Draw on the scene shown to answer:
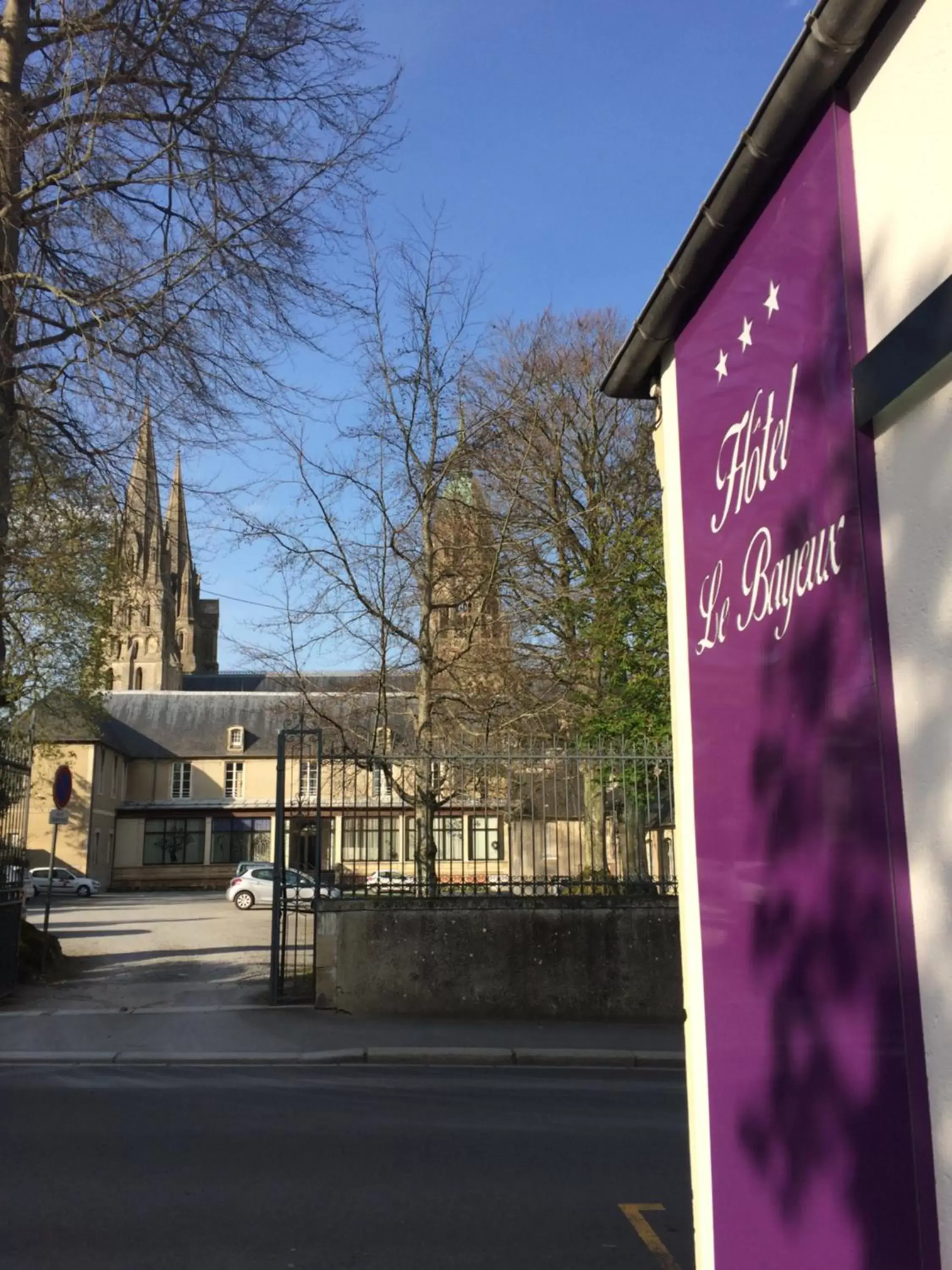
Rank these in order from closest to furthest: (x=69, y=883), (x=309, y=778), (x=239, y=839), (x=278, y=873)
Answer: (x=278, y=873)
(x=309, y=778)
(x=69, y=883)
(x=239, y=839)

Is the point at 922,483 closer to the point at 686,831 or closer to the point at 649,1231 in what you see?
the point at 686,831

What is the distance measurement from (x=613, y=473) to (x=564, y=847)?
1170cm

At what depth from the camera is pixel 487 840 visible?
1277cm

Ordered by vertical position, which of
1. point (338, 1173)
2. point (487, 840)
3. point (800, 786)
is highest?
point (800, 786)

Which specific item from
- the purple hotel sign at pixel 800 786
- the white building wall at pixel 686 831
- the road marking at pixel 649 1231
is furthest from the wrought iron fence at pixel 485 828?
the purple hotel sign at pixel 800 786

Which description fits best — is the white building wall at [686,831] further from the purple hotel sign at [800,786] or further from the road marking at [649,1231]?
the road marking at [649,1231]

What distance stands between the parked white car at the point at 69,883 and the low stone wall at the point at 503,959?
37233 mm

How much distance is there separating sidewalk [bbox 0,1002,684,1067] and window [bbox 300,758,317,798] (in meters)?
2.56

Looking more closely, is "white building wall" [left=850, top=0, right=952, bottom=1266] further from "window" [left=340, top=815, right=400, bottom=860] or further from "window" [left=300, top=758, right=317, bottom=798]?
"window" [left=300, top=758, right=317, bottom=798]

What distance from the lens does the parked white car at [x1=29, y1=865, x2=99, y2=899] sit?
4616 cm

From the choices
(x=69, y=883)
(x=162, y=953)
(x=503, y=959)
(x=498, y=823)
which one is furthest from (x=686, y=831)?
(x=69, y=883)

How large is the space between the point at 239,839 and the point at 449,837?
155ft

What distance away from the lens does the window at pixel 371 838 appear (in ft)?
42.1

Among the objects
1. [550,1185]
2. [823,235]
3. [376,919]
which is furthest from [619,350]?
[376,919]
